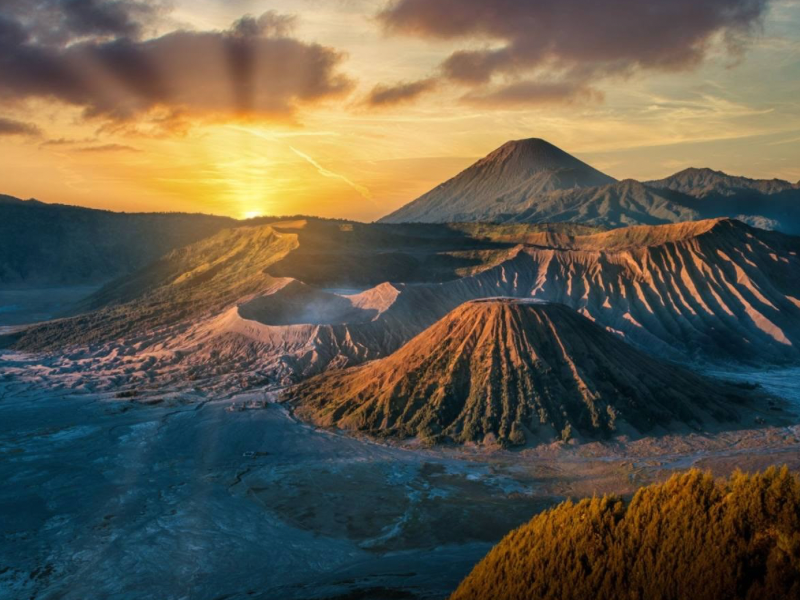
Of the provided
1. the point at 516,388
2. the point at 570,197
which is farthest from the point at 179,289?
the point at 570,197

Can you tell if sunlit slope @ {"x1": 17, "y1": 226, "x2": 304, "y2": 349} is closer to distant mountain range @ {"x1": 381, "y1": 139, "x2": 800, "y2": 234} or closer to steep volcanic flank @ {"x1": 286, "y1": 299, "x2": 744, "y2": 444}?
steep volcanic flank @ {"x1": 286, "y1": 299, "x2": 744, "y2": 444}

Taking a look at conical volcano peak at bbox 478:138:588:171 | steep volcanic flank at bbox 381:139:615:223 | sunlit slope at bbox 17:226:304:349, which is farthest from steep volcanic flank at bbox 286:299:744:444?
conical volcano peak at bbox 478:138:588:171

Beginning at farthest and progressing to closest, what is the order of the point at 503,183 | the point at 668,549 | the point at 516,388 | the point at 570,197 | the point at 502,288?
the point at 503,183, the point at 570,197, the point at 502,288, the point at 516,388, the point at 668,549

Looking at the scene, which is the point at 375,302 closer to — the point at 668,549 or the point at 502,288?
the point at 502,288

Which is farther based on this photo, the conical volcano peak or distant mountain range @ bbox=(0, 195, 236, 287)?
the conical volcano peak

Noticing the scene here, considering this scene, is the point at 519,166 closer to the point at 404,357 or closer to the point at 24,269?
the point at 24,269

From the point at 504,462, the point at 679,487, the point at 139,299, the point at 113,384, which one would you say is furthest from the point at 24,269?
→ the point at 679,487

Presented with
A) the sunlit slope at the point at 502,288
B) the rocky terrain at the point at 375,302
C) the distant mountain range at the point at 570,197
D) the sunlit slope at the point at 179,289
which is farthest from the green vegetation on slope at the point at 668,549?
the distant mountain range at the point at 570,197
